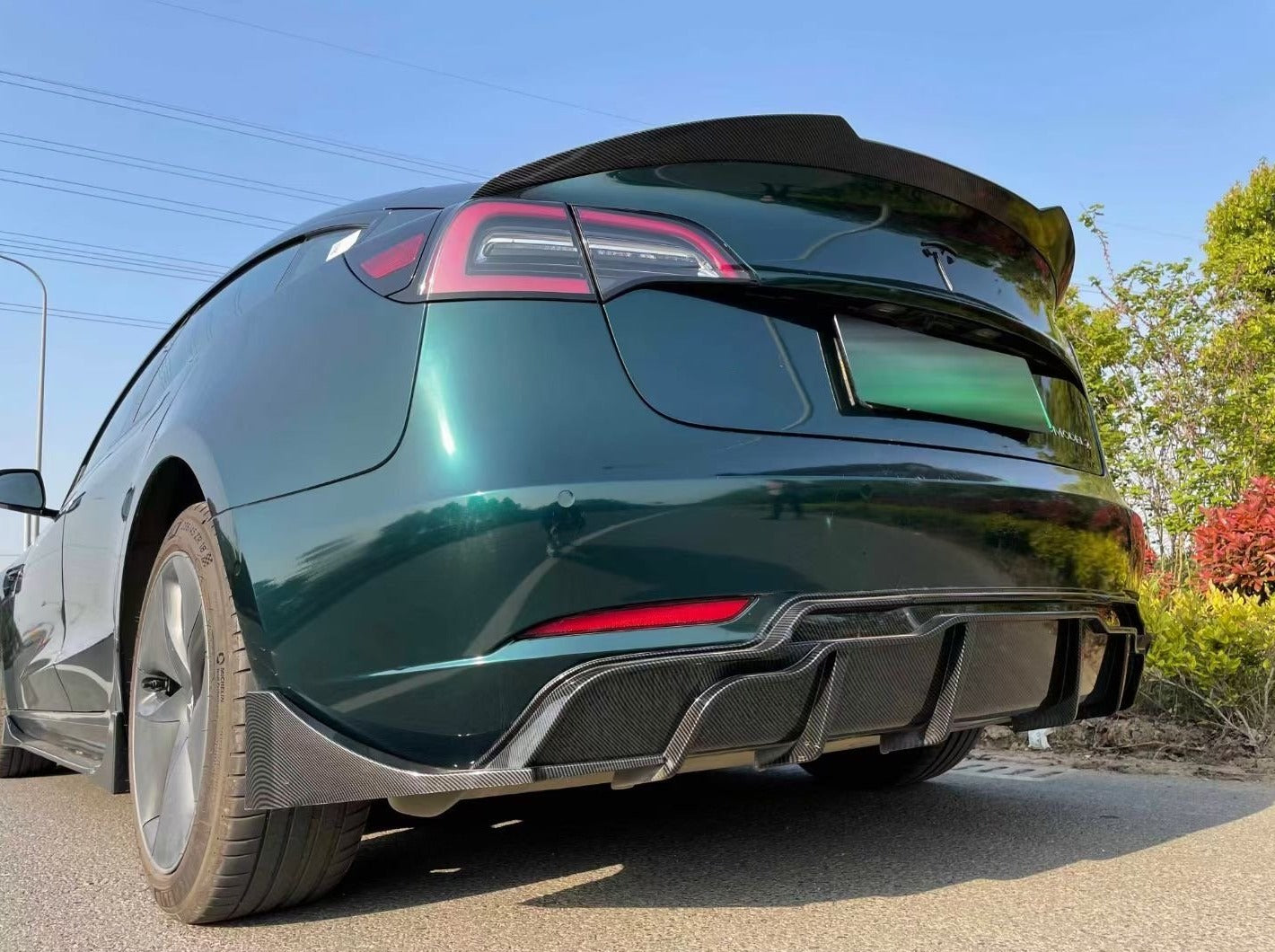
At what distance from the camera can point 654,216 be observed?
194cm

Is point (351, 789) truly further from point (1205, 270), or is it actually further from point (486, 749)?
point (1205, 270)

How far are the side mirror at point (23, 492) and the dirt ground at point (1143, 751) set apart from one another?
12.1 ft

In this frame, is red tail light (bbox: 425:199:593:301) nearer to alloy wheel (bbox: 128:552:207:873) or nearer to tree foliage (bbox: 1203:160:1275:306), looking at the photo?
alloy wheel (bbox: 128:552:207:873)

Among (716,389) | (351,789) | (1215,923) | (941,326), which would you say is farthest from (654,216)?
(1215,923)

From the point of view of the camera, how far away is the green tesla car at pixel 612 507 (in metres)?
1.69

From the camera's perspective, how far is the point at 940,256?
2.21 meters

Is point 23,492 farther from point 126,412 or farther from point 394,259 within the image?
point 394,259

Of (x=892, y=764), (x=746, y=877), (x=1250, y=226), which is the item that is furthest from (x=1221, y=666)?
(x=1250, y=226)

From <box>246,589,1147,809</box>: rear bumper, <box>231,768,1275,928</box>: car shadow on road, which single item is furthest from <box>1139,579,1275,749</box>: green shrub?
<box>246,589,1147,809</box>: rear bumper

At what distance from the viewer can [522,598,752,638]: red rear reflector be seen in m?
1.68

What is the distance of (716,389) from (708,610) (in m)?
0.37

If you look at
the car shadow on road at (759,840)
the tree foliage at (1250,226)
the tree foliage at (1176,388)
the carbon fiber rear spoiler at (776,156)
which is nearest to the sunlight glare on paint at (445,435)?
the carbon fiber rear spoiler at (776,156)

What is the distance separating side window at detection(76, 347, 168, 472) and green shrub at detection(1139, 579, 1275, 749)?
3.55m

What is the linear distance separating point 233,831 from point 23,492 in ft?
7.98
